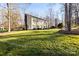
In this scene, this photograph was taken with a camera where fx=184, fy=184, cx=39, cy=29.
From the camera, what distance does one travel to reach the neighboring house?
69.4 inches

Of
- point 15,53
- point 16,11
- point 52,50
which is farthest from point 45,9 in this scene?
point 15,53

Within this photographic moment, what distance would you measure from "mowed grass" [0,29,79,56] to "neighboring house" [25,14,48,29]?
5cm

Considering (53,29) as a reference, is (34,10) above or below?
above

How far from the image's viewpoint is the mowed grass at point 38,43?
1704 millimetres

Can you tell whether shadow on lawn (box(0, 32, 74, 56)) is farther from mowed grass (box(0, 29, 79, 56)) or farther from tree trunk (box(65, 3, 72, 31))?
tree trunk (box(65, 3, 72, 31))

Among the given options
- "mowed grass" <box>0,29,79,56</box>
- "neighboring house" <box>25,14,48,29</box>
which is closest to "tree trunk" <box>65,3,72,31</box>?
"mowed grass" <box>0,29,79,56</box>

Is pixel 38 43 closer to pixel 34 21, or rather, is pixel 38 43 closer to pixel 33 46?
pixel 33 46

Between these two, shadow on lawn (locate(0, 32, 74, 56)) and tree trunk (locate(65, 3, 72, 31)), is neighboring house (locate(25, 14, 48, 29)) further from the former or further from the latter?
tree trunk (locate(65, 3, 72, 31))

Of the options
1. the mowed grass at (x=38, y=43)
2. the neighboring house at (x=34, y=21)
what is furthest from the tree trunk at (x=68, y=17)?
the neighboring house at (x=34, y=21)

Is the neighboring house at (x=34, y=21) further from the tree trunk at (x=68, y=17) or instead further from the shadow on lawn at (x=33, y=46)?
the tree trunk at (x=68, y=17)

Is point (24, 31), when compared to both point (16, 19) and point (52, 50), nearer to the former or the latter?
point (16, 19)

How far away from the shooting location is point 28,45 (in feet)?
5.65

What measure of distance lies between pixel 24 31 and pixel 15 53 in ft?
0.75

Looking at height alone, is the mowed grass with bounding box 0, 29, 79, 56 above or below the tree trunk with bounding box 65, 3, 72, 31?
below
